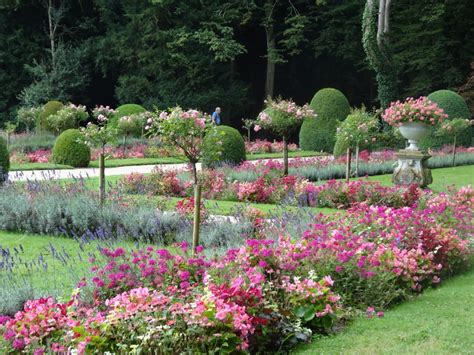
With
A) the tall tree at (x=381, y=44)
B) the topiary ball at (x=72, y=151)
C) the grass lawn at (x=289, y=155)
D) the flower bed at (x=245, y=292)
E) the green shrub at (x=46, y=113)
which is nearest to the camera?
the flower bed at (x=245, y=292)

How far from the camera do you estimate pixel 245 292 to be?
3.82 meters

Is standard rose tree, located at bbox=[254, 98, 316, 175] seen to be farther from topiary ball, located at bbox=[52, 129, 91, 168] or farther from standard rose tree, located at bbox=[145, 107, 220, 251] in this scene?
topiary ball, located at bbox=[52, 129, 91, 168]

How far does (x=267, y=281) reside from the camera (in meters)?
4.37

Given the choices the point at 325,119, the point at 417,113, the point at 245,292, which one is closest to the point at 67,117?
the point at 325,119

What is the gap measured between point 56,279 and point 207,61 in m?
23.4

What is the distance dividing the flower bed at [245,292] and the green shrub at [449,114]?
15.7m

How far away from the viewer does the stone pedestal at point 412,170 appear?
11.9 metres

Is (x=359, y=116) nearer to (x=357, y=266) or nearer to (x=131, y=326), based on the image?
(x=357, y=266)

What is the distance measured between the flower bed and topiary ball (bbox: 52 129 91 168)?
10957 millimetres

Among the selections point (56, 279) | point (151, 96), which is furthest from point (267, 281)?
point (151, 96)

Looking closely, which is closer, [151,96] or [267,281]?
→ [267,281]

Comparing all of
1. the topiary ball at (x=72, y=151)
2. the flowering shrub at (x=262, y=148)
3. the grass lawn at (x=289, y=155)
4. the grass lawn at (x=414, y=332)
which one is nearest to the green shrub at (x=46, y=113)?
the topiary ball at (x=72, y=151)

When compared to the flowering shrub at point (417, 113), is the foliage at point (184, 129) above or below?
below

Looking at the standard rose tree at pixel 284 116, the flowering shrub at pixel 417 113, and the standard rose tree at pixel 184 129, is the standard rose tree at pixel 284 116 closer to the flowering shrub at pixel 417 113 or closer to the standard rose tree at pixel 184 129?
the flowering shrub at pixel 417 113
